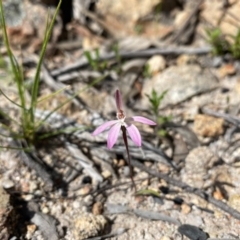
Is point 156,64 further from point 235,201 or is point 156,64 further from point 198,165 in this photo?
point 235,201

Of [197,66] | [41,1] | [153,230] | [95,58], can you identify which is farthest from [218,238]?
[41,1]

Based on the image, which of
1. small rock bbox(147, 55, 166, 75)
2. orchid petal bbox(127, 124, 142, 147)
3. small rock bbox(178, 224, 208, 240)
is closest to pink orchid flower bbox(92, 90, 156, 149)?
orchid petal bbox(127, 124, 142, 147)

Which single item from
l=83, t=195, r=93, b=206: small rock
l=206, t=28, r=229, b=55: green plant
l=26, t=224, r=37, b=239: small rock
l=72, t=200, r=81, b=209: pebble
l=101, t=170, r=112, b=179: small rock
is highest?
l=206, t=28, r=229, b=55: green plant

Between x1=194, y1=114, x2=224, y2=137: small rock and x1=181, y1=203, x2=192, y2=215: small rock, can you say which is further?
x1=194, y1=114, x2=224, y2=137: small rock

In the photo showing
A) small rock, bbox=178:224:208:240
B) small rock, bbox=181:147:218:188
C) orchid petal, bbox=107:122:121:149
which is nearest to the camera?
orchid petal, bbox=107:122:121:149

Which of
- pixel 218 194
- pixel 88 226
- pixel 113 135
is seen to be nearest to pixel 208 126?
pixel 218 194

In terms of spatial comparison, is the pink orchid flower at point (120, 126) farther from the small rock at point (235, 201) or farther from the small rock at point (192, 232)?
the small rock at point (235, 201)

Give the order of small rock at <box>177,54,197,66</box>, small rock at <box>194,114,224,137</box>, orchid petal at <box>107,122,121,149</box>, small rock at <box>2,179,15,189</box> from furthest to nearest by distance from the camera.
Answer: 1. small rock at <box>177,54,197,66</box>
2. small rock at <box>194,114,224,137</box>
3. small rock at <box>2,179,15,189</box>
4. orchid petal at <box>107,122,121,149</box>

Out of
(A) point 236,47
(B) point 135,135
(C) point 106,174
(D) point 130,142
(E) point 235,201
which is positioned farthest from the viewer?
(A) point 236,47

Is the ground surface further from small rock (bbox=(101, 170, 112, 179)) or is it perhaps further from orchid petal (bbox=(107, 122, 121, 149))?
orchid petal (bbox=(107, 122, 121, 149))
